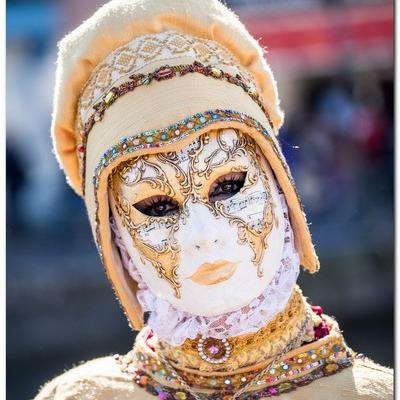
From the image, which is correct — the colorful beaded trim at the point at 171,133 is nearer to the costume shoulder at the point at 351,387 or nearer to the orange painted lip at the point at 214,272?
the orange painted lip at the point at 214,272

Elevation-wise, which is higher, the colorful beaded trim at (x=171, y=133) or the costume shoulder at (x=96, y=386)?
the colorful beaded trim at (x=171, y=133)

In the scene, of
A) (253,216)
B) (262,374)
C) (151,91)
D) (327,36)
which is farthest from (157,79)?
(327,36)

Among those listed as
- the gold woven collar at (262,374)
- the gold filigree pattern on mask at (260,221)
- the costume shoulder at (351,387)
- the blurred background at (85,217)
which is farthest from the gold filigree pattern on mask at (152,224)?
the blurred background at (85,217)

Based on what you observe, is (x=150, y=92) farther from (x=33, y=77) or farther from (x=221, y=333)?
(x=33, y=77)

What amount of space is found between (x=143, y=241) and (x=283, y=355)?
48 cm

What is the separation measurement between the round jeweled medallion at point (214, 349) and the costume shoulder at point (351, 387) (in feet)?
0.64

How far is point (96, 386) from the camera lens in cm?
339

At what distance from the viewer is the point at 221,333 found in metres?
3.25

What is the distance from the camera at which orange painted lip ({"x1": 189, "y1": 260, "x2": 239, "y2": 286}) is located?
3.13m

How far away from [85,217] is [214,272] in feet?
18.6

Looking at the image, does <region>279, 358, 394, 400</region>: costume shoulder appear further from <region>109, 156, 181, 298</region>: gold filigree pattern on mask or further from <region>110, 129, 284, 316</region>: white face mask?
<region>109, 156, 181, 298</region>: gold filigree pattern on mask

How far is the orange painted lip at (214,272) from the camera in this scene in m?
3.13

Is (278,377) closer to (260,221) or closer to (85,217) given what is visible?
(260,221)

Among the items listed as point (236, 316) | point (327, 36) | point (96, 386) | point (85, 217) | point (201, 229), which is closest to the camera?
point (201, 229)
